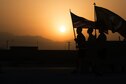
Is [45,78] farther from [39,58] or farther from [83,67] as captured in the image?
[39,58]

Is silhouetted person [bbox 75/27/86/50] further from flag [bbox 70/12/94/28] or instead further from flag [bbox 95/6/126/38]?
flag [bbox 70/12/94/28]

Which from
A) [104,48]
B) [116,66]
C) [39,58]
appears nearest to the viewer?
[104,48]

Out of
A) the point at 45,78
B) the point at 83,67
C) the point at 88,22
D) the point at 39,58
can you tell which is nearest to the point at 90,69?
the point at 83,67

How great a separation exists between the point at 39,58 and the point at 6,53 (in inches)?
96.3

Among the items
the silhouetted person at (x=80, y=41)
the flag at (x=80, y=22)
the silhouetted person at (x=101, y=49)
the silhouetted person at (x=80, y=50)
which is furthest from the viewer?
the flag at (x=80, y=22)

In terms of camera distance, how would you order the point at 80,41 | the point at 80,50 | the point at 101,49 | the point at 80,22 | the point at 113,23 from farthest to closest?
the point at 80,22, the point at 113,23, the point at 80,41, the point at 80,50, the point at 101,49

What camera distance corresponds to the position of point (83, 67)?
17.3 meters

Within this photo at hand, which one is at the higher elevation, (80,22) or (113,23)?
(80,22)

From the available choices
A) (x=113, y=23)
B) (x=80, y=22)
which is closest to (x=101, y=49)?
(x=113, y=23)

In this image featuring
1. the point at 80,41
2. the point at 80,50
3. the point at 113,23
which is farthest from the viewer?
the point at 113,23

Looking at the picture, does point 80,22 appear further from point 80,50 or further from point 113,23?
point 80,50

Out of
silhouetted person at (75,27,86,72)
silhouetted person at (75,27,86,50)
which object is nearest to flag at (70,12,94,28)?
silhouetted person at (75,27,86,50)

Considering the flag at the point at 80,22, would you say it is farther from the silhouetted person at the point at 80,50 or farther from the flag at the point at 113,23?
the silhouetted person at the point at 80,50

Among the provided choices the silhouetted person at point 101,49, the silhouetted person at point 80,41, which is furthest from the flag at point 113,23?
the silhouetted person at point 101,49
